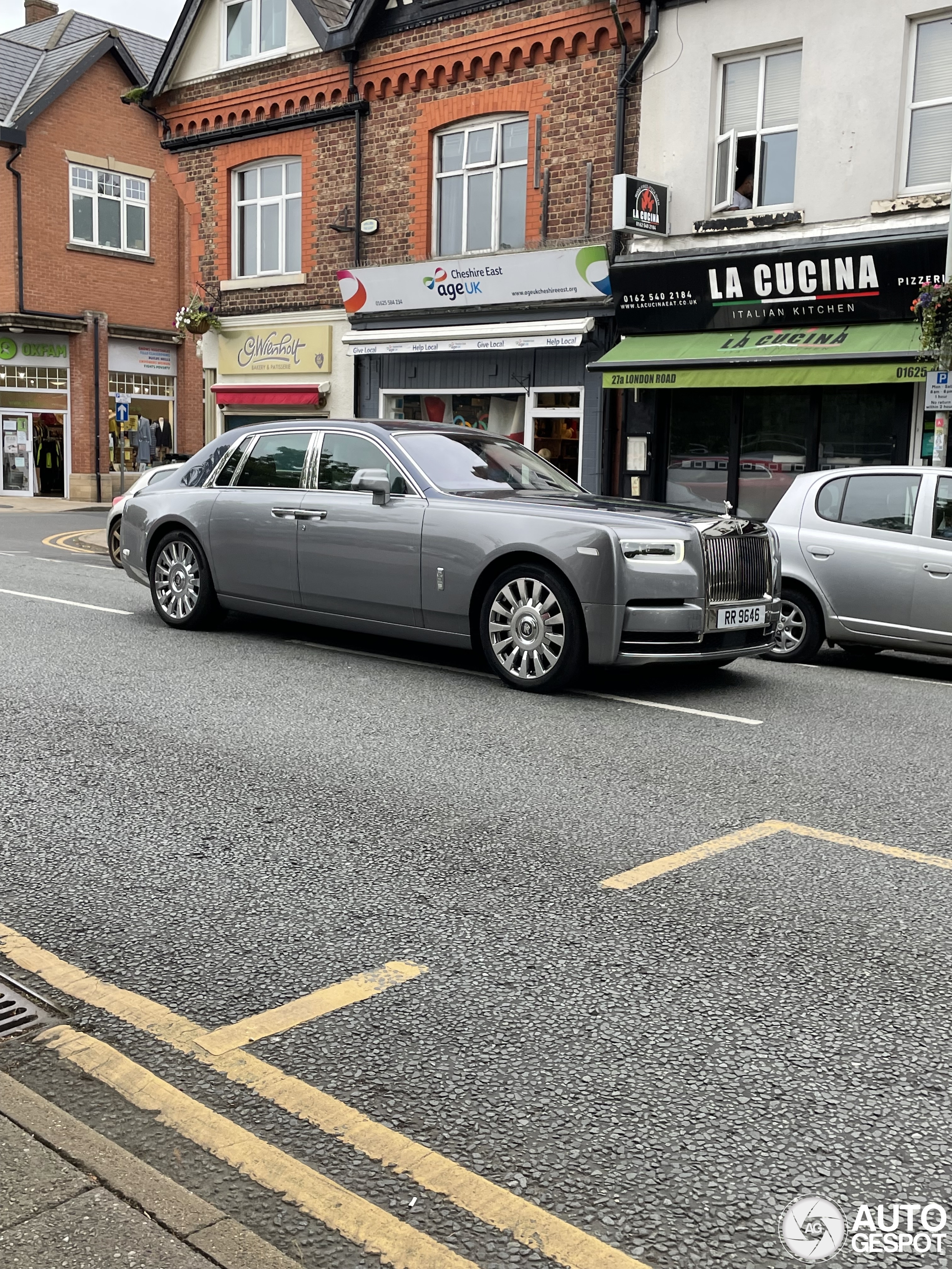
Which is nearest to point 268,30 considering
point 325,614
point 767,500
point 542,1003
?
point 767,500

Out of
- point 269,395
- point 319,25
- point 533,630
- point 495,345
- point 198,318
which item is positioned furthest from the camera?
point 198,318

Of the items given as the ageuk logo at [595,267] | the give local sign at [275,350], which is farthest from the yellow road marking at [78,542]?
the ageuk logo at [595,267]

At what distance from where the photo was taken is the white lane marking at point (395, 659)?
9.22 metres

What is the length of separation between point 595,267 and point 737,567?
34.5ft

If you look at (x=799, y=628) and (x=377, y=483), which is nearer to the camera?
(x=377, y=483)

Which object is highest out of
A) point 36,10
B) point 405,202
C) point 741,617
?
point 36,10

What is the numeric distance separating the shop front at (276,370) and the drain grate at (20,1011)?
1889cm

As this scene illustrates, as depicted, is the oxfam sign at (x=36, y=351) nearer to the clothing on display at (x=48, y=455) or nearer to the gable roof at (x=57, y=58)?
the clothing on display at (x=48, y=455)

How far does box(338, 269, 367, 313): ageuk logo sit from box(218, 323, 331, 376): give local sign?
86cm

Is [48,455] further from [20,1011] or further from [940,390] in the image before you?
[20,1011]

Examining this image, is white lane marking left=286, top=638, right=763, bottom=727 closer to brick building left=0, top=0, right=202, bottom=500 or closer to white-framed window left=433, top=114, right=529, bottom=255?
white-framed window left=433, top=114, right=529, bottom=255

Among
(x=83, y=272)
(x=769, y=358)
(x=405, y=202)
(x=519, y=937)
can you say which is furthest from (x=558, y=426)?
(x=83, y=272)

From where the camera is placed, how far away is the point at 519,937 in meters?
4.21

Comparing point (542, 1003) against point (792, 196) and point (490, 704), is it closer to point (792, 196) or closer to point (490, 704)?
point (490, 704)
